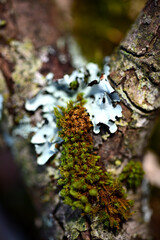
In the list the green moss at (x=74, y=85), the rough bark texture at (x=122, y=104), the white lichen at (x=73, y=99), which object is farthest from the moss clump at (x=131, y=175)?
the green moss at (x=74, y=85)

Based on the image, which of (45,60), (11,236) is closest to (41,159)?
(45,60)

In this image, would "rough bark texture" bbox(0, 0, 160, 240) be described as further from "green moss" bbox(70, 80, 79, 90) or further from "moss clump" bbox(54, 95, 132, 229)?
"green moss" bbox(70, 80, 79, 90)

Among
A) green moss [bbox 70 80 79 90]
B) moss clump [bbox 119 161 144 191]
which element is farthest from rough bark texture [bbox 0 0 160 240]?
green moss [bbox 70 80 79 90]

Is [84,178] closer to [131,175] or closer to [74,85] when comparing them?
[131,175]

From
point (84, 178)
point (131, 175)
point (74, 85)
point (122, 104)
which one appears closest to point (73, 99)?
point (74, 85)

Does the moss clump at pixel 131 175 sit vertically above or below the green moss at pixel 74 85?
below

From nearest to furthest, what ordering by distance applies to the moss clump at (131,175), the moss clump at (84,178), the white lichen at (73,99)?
the moss clump at (84,178) < the white lichen at (73,99) < the moss clump at (131,175)

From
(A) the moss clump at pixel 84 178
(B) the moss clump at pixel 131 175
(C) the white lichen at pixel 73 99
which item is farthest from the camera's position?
(B) the moss clump at pixel 131 175

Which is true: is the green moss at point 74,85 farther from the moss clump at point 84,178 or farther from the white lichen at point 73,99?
the moss clump at point 84,178
